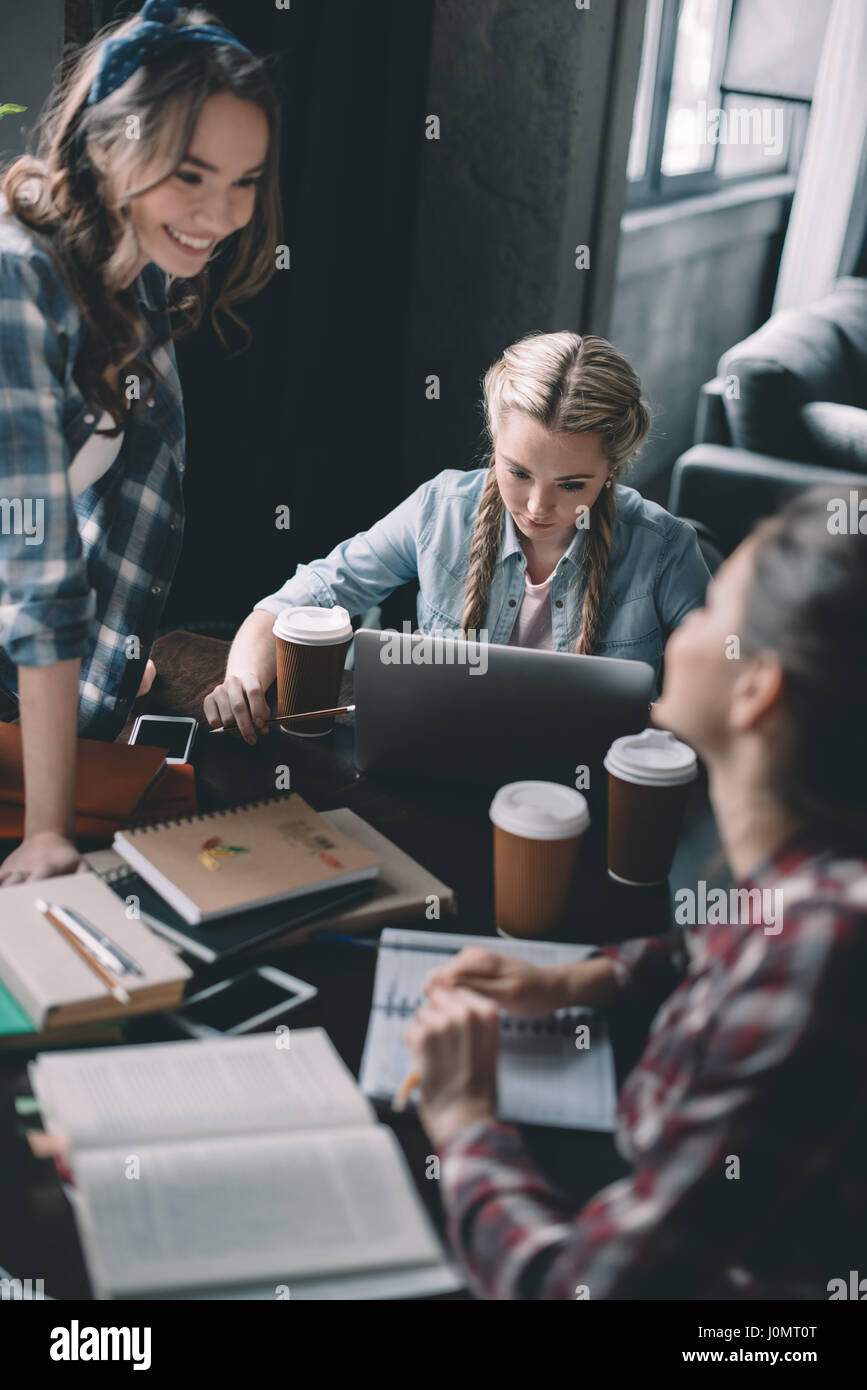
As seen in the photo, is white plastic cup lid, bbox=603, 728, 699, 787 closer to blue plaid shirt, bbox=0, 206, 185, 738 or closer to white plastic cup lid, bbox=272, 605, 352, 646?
white plastic cup lid, bbox=272, 605, 352, 646

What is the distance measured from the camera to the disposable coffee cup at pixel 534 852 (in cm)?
113

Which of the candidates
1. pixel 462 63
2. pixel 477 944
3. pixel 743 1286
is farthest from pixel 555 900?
pixel 462 63

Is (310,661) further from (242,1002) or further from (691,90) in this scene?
(691,90)

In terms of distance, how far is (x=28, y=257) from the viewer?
4.14 feet

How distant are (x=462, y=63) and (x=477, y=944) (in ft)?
8.04

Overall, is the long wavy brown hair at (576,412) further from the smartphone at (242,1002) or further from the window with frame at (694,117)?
the window with frame at (694,117)

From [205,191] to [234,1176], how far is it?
1032 millimetres

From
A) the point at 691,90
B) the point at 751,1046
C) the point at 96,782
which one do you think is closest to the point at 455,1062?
the point at 751,1046

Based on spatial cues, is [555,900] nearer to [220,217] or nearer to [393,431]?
[220,217]

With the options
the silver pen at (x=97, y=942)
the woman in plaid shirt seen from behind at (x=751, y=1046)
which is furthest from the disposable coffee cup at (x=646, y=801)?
the silver pen at (x=97, y=942)

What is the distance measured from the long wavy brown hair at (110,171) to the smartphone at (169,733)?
1.24ft

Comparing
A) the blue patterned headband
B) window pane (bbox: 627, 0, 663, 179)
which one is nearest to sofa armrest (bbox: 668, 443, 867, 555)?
window pane (bbox: 627, 0, 663, 179)

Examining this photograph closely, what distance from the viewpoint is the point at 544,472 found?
5.68ft

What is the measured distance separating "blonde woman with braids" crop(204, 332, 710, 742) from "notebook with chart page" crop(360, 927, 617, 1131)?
58cm
